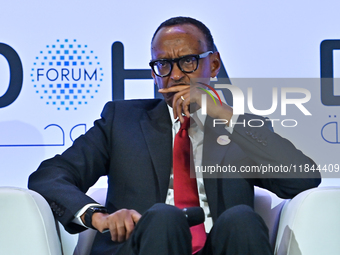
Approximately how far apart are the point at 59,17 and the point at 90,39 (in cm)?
21

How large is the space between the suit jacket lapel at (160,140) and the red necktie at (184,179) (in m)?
0.04

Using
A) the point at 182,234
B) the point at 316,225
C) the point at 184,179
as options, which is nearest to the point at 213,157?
the point at 184,179

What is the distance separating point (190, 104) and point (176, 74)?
0.17 m

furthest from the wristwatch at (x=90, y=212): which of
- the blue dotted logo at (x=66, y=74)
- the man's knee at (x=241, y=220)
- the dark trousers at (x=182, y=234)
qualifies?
the blue dotted logo at (x=66, y=74)

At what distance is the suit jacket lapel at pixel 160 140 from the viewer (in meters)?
1.60

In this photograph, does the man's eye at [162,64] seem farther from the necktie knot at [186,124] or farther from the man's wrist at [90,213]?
the man's wrist at [90,213]

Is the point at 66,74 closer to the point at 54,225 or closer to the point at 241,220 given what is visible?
the point at 54,225

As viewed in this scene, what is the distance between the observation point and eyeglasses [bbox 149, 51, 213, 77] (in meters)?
1.69

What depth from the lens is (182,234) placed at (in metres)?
1.08

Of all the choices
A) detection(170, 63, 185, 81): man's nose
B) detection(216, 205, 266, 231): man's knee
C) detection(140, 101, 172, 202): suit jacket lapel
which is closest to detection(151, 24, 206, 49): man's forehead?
detection(170, 63, 185, 81): man's nose

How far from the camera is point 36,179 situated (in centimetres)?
151

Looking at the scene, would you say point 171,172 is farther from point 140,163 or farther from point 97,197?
point 97,197

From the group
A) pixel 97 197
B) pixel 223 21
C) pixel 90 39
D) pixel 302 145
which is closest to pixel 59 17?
pixel 90 39

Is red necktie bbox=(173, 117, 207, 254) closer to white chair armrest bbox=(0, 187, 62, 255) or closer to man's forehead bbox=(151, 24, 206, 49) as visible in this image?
man's forehead bbox=(151, 24, 206, 49)
